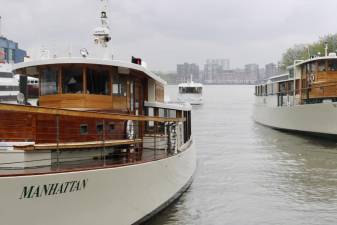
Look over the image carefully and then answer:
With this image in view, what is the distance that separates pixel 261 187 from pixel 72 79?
24.2 ft

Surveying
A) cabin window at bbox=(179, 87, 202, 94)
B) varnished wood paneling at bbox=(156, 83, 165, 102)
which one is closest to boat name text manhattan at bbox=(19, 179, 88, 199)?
varnished wood paneling at bbox=(156, 83, 165, 102)

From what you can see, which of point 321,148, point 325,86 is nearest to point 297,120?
point 325,86

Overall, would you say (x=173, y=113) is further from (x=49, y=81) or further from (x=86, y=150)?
(x=86, y=150)

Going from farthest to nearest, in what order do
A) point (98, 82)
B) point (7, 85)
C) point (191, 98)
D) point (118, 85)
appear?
point (191, 98) < point (7, 85) < point (118, 85) < point (98, 82)

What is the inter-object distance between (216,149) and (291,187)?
10260 millimetres

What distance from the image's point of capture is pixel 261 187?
50.5ft

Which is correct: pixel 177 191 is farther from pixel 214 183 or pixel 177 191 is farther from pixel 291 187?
pixel 291 187

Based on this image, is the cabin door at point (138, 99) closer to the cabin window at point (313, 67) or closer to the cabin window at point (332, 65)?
the cabin window at point (313, 67)

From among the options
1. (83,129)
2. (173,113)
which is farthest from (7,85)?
(83,129)

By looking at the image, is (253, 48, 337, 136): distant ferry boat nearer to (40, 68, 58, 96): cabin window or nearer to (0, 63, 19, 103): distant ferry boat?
(40, 68, 58, 96): cabin window

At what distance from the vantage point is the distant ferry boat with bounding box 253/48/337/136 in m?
28.4

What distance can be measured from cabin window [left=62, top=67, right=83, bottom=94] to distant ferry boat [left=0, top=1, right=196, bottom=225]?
0.07 feet

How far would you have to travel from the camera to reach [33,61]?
11016 mm

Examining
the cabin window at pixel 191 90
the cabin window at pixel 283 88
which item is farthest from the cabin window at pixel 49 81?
the cabin window at pixel 191 90
